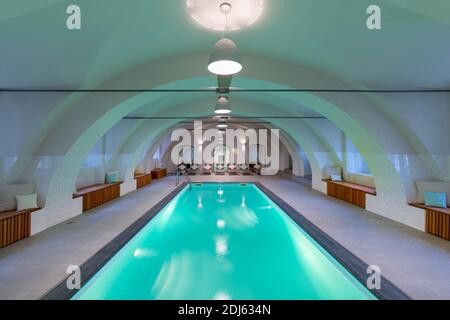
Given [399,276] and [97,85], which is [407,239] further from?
[97,85]

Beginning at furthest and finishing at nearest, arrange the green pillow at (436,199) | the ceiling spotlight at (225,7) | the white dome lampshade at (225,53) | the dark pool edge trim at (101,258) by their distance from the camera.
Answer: the green pillow at (436,199) → the ceiling spotlight at (225,7) → the dark pool edge trim at (101,258) → the white dome lampshade at (225,53)

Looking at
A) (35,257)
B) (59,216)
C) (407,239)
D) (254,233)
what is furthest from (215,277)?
(59,216)

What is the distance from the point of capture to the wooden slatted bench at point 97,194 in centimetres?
784

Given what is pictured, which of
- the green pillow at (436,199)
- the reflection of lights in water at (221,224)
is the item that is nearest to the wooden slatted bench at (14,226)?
the reflection of lights in water at (221,224)

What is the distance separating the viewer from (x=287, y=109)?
36.4 feet

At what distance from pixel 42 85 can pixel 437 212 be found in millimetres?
9011

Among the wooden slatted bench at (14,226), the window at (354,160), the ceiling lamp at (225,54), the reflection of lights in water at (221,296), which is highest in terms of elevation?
the ceiling lamp at (225,54)

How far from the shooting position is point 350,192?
29.8 feet

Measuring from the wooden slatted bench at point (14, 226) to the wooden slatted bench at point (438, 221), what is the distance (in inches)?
356

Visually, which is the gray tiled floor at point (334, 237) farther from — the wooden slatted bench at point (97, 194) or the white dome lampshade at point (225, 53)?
the white dome lampshade at point (225, 53)

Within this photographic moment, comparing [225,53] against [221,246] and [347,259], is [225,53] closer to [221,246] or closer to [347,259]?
[347,259]

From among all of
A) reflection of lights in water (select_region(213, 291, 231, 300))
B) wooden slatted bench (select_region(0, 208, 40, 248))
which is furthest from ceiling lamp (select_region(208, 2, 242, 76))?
wooden slatted bench (select_region(0, 208, 40, 248))

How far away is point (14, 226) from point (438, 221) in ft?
29.8
